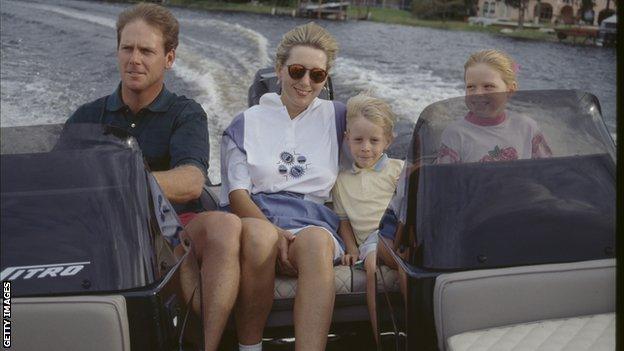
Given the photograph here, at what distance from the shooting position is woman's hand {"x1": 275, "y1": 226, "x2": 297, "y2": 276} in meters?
1.96

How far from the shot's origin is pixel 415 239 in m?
1.58

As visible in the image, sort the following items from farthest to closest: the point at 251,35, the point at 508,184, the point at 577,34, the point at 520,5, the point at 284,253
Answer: the point at 520,5
the point at 577,34
the point at 251,35
the point at 284,253
the point at 508,184

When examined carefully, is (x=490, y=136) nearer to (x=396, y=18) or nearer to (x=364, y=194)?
(x=364, y=194)

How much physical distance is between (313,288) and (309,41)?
0.82m

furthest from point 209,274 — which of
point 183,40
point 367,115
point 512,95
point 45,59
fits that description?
point 183,40

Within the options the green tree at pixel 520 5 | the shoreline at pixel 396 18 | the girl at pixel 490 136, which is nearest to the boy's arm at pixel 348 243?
the girl at pixel 490 136

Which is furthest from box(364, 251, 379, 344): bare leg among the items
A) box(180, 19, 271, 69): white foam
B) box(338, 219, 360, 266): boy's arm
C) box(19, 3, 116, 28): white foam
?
box(19, 3, 116, 28): white foam

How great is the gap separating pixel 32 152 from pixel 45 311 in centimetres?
31

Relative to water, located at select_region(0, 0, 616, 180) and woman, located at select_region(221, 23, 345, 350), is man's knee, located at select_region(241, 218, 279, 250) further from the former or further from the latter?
water, located at select_region(0, 0, 616, 180)

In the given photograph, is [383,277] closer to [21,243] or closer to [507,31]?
[21,243]

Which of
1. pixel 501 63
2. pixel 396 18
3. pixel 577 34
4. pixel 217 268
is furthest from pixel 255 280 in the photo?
pixel 396 18

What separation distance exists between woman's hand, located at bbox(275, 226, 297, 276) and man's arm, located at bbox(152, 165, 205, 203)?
26 centimetres

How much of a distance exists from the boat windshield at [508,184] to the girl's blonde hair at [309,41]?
73 centimetres

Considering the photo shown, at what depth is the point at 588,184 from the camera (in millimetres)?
1556
